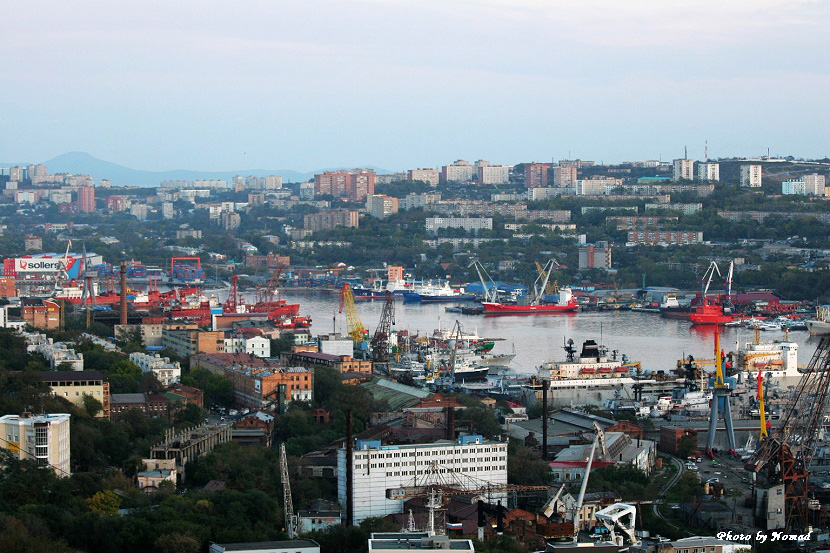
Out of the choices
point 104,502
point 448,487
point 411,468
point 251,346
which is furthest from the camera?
point 251,346

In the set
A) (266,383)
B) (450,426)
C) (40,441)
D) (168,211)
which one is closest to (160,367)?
(266,383)

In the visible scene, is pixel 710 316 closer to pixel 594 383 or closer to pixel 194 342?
pixel 594 383

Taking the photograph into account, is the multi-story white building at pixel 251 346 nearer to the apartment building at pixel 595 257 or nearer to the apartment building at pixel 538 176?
the apartment building at pixel 595 257

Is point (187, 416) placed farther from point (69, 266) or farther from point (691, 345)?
point (69, 266)

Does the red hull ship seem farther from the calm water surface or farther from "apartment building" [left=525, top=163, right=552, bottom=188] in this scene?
"apartment building" [left=525, top=163, right=552, bottom=188]

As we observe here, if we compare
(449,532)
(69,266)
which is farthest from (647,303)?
(449,532)

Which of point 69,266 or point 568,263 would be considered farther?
point 568,263

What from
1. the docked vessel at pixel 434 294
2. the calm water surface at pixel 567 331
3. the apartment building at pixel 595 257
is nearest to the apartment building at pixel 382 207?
the apartment building at pixel 595 257
